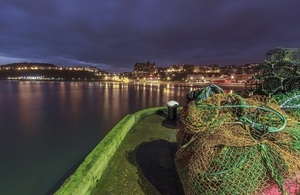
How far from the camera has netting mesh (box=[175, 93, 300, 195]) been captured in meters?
2.05

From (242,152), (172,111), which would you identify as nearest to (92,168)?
(242,152)

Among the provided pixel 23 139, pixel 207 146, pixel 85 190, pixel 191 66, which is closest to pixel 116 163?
pixel 85 190

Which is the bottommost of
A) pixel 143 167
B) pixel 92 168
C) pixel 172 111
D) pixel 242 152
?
pixel 143 167

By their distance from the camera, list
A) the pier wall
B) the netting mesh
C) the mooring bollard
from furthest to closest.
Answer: the mooring bollard
the pier wall
the netting mesh

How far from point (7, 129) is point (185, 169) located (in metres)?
18.4

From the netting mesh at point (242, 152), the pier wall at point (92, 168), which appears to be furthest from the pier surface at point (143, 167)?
the netting mesh at point (242, 152)

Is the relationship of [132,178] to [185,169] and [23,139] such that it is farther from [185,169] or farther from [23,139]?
[23,139]

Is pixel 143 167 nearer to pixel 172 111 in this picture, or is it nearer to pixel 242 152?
pixel 242 152

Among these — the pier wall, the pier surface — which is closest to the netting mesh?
the pier surface

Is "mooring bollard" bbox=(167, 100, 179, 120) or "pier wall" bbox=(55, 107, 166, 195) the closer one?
"pier wall" bbox=(55, 107, 166, 195)

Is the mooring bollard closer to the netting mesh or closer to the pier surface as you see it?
the pier surface

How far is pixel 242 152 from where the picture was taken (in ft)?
6.92

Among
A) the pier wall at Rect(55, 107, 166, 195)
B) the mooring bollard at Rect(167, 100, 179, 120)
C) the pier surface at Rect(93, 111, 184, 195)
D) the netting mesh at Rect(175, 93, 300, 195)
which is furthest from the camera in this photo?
the mooring bollard at Rect(167, 100, 179, 120)

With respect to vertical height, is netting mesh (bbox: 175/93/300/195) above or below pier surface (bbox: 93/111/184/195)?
above
